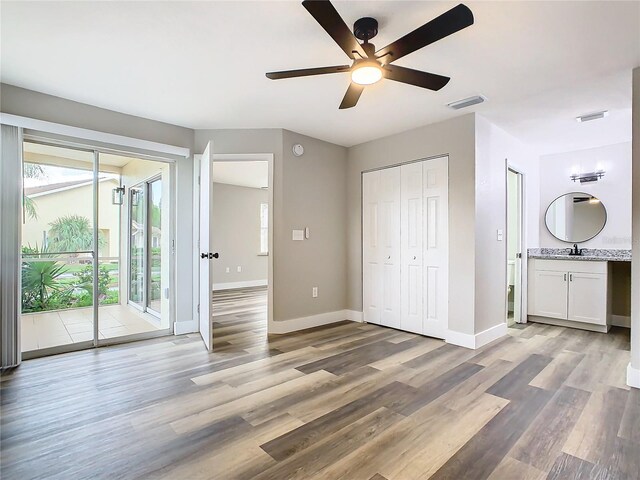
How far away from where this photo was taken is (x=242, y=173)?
656cm

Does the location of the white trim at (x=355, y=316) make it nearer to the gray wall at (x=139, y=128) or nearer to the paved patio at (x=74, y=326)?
the gray wall at (x=139, y=128)

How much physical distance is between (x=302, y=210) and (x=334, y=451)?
290 cm

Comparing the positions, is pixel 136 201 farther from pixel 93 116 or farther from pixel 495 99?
pixel 495 99

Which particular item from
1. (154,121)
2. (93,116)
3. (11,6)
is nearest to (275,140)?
(154,121)

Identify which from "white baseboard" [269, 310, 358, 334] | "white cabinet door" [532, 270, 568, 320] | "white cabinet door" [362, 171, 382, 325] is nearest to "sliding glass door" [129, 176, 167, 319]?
"white baseboard" [269, 310, 358, 334]

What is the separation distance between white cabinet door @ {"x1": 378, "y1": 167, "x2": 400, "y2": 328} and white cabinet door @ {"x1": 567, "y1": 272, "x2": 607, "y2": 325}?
2.21 metres

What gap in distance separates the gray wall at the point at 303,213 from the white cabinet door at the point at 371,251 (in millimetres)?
324

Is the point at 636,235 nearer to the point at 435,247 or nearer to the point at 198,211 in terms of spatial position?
the point at 435,247

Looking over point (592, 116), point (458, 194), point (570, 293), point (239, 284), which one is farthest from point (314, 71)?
point (239, 284)

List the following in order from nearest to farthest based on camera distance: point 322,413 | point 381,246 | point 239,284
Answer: point 322,413
point 381,246
point 239,284

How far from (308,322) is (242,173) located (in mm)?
3575

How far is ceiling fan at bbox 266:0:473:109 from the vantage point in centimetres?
158

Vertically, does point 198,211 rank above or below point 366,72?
below

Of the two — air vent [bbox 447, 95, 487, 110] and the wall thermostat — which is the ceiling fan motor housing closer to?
air vent [bbox 447, 95, 487, 110]
